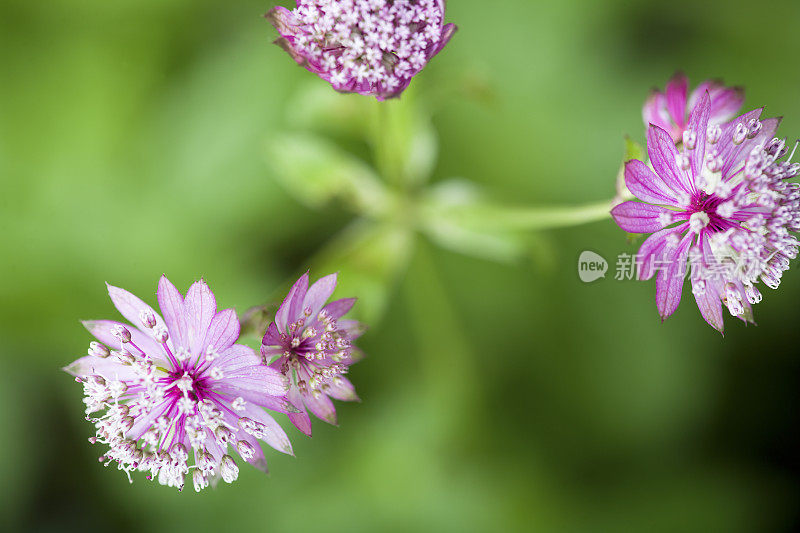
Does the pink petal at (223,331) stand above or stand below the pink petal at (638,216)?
below

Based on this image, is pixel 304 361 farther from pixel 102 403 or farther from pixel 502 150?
pixel 502 150

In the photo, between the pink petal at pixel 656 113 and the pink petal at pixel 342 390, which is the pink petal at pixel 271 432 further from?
the pink petal at pixel 656 113

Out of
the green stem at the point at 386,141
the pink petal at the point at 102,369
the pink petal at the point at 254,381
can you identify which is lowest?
the pink petal at the point at 254,381

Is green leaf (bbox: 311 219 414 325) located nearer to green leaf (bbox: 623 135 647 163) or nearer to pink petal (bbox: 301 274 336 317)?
pink petal (bbox: 301 274 336 317)

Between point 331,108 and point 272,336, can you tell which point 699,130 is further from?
point 331,108

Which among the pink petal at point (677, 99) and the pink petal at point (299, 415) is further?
the pink petal at point (677, 99)

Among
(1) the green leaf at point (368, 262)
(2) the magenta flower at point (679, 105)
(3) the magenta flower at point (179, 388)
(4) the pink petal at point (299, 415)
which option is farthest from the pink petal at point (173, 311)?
(2) the magenta flower at point (679, 105)

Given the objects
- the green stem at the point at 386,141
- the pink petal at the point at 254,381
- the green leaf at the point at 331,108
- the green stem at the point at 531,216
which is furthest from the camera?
the green leaf at the point at 331,108

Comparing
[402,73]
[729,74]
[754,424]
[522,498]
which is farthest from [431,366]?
[729,74]
